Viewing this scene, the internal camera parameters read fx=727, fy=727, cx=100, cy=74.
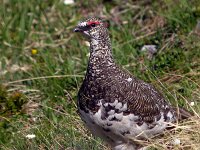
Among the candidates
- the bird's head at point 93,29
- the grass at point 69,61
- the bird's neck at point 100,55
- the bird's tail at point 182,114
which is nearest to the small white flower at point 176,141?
the grass at point 69,61

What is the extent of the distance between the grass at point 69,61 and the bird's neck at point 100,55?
0.66 metres

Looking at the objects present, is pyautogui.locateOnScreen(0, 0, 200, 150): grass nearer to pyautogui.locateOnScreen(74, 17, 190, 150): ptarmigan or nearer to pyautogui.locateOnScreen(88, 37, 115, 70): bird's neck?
pyautogui.locateOnScreen(74, 17, 190, 150): ptarmigan

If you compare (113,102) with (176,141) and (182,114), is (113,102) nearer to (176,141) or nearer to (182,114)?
(176,141)

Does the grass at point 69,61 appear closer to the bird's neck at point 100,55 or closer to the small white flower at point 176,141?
the small white flower at point 176,141

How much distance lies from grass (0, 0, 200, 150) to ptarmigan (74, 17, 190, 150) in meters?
0.19

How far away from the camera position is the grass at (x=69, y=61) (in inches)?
231

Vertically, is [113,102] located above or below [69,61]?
above

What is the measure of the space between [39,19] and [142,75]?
268 cm

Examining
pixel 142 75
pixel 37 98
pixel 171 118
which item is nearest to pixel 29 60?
pixel 37 98

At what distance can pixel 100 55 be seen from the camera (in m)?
4.95

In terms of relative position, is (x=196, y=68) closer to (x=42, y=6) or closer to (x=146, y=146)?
(x=146, y=146)

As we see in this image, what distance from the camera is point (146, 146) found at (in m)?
5.00

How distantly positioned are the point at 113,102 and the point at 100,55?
0.37 meters

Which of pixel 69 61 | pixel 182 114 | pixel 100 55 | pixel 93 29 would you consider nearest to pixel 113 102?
pixel 100 55
